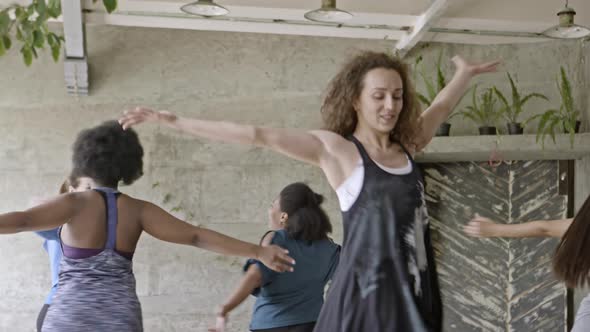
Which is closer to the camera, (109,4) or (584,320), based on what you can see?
(584,320)

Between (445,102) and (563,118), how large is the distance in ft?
11.5

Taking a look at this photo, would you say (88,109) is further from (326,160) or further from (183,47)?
(326,160)

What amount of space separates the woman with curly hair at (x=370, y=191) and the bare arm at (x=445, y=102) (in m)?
0.16

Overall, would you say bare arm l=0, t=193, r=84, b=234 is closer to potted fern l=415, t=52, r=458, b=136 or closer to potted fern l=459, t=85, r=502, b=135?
potted fern l=415, t=52, r=458, b=136

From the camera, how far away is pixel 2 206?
6.00 meters

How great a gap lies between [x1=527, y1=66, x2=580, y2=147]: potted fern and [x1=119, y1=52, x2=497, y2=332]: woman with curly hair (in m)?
3.65

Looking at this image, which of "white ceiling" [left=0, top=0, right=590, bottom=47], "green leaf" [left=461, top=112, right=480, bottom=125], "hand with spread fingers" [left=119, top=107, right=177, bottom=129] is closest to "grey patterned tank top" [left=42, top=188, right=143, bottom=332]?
"hand with spread fingers" [left=119, top=107, right=177, bottom=129]

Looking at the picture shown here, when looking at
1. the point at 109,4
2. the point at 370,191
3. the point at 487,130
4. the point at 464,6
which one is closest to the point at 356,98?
the point at 370,191

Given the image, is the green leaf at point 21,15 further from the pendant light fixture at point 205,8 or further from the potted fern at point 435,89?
the potted fern at point 435,89

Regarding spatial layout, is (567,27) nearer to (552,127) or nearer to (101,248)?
(552,127)

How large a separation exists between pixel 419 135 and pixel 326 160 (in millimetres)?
386

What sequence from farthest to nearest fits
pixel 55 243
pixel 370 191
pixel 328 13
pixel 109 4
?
pixel 328 13, pixel 55 243, pixel 109 4, pixel 370 191

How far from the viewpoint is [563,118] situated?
5.95m

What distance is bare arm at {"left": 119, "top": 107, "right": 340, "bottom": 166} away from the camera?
230cm
